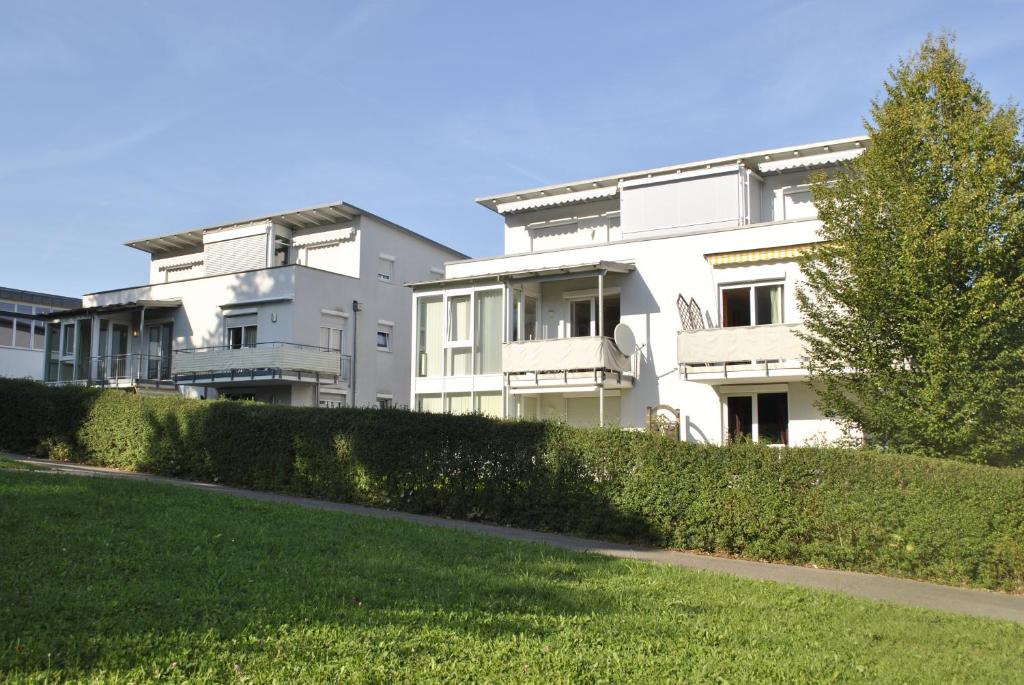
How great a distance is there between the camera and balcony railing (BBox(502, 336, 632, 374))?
904 inches

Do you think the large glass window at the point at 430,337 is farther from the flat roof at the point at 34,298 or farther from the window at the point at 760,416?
the flat roof at the point at 34,298

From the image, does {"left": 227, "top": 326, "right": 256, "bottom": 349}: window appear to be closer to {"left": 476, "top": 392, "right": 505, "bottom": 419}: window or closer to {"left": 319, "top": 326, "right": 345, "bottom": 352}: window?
{"left": 319, "top": 326, "right": 345, "bottom": 352}: window

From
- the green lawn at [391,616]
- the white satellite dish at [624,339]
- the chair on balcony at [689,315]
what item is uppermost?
the chair on balcony at [689,315]

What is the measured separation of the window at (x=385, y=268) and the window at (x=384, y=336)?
6.25ft

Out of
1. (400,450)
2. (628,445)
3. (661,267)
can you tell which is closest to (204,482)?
(400,450)

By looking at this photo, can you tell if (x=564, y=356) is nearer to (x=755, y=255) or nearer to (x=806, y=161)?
(x=755, y=255)

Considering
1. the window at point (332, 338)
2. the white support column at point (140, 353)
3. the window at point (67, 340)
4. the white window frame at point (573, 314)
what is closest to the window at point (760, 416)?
the white window frame at point (573, 314)

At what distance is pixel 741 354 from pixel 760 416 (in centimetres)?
196

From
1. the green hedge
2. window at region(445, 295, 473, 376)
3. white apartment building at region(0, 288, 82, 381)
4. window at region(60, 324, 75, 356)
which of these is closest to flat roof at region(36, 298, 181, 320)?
window at region(60, 324, 75, 356)

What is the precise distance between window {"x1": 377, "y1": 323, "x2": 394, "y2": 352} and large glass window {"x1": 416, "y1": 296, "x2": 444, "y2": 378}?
847 centimetres

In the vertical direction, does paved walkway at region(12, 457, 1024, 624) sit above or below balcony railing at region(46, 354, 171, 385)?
below

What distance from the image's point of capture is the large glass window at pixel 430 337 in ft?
89.2

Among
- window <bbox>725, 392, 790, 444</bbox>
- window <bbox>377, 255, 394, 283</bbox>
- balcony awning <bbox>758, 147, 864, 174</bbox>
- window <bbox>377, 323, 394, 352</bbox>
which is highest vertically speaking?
balcony awning <bbox>758, 147, 864, 174</bbox>

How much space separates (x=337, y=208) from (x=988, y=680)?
103 feet
